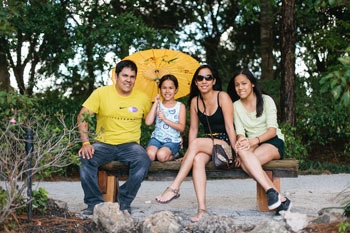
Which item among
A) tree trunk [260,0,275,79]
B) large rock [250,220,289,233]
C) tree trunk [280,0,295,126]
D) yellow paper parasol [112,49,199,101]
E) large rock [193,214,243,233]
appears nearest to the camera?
large rock [250,220,289,233]

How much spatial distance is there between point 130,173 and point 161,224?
3.39 ft

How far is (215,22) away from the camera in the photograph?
1485cm

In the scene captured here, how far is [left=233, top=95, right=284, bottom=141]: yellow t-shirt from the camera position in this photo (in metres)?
4.92

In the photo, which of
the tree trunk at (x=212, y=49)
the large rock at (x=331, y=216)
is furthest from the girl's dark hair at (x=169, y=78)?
the tree trunk at (x=212, y=49)

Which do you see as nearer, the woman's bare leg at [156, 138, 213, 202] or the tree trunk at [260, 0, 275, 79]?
the woman's bare leg at [156, 138, 213, 202]

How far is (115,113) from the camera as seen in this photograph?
5.05 m

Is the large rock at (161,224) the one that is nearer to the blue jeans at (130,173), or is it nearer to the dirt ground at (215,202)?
the dirt ground at (215,202)

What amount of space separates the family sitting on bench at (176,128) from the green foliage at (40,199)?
1.98ft

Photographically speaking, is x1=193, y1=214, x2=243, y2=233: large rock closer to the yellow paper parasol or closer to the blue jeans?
the blue jeans

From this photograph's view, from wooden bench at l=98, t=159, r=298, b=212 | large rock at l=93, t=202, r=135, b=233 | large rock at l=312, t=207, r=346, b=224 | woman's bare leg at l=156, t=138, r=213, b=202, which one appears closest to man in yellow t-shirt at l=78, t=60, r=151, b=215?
wooden bench at l=98, t=159, r=298, b=212

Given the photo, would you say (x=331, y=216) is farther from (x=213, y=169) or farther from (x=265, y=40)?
(x=265, y=40)

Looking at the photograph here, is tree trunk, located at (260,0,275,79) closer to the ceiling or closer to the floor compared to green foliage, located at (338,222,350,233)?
closer to the ceiling

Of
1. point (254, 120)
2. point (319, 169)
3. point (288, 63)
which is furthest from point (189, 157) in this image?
point (319, 169)

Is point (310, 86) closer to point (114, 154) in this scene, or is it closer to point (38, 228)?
point (114, 154)
